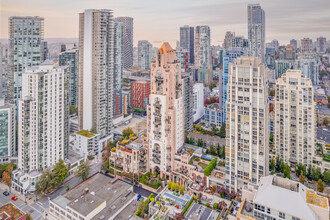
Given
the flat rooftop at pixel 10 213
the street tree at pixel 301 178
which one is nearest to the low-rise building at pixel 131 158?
the flat rooftop at pixel 10 213

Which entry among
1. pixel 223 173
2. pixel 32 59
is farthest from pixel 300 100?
pixel 32 59

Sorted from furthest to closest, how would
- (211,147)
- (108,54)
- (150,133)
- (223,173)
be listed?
1. (108,54)
2. (211,147)
3. (150,133)
4. (223,173)

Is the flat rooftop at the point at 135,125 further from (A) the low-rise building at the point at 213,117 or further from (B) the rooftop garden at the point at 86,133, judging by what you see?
(A) the low-rise building at the point at 213,117

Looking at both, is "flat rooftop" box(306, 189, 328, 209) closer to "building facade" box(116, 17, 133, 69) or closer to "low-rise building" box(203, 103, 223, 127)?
"low-rise building" box(203, 103, 223, 127)

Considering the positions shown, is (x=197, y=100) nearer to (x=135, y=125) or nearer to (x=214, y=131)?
(x=214, y=131)

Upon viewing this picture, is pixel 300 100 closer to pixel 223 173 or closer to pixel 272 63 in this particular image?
pixel 223 173

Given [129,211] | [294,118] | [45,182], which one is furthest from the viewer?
[294,118]

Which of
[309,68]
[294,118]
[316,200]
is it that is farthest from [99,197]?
[309,68]
